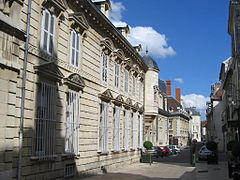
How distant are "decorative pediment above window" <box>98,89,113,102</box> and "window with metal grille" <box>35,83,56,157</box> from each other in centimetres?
471

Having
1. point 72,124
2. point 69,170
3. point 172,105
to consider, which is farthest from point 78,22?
point 172,105

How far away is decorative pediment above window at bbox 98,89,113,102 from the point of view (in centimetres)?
1535

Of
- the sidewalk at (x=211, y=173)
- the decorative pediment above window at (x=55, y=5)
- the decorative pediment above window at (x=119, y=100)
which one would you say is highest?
the decorative pediment above window at (x=55, y=5)

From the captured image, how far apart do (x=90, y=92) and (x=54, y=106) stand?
3.48 m

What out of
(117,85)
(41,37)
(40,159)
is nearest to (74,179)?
(40,159)

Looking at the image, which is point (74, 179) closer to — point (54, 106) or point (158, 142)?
point (54, 106)

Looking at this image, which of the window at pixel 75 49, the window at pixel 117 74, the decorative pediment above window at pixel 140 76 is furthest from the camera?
the decorative pediment above window at pixel 140 76

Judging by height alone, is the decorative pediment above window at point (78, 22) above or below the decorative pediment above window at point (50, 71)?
above

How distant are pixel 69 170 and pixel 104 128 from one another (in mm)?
4174

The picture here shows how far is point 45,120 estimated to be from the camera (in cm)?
1025

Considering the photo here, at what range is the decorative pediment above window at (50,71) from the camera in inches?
386

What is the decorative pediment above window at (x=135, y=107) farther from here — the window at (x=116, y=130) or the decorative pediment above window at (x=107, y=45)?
the decorative pediment above window at (x=107, y=45)

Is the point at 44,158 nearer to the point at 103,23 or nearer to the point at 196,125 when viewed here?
the point at 103,23

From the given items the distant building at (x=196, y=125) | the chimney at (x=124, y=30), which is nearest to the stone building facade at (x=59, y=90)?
the chimney at (x=124, y=30)
